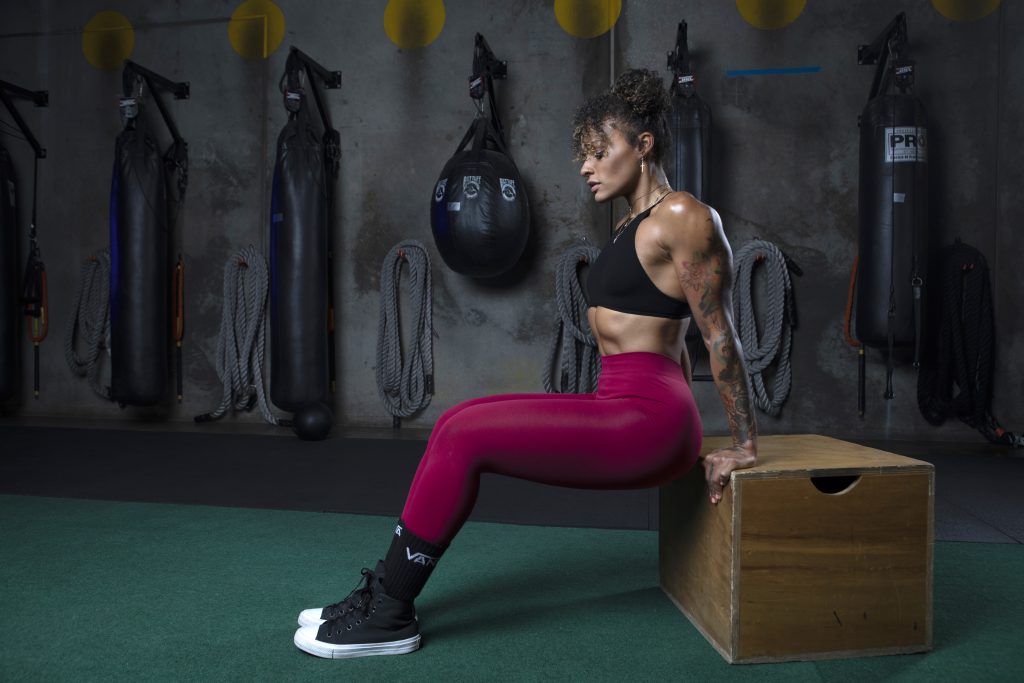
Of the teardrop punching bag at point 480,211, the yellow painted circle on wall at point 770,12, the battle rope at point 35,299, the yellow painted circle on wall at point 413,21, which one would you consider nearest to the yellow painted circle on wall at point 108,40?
the battle rope at point 35,299

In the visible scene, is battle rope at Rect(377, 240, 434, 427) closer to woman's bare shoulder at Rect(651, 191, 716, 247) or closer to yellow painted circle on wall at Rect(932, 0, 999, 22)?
yellow painted circle on wall at Rect(932, 0, 999, 22)

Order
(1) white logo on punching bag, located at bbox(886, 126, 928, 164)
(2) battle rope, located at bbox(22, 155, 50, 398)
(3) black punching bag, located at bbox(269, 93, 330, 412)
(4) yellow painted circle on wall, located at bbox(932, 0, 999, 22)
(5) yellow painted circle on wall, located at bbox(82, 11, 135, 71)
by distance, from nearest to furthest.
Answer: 1. (1) white logo on punching bag, located at bbox(886, 126, 928, 164)
2. (4) yellow painted circle on wall, located at bbox(932, 0, 999, 22)
3. (3) black punching bag, located at bbox(269, 93, 330, 412)
4. (2) battle rope, located at bbox(22, 155, 50, 398)
5. (5) yellow painted circle on wall, located at bbox(82, 11, 135, 71)

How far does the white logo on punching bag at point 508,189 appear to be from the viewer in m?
4.14

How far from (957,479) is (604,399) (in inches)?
94.0

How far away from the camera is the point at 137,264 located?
4.71 meters

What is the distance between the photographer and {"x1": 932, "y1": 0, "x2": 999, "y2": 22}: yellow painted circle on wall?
4.30m

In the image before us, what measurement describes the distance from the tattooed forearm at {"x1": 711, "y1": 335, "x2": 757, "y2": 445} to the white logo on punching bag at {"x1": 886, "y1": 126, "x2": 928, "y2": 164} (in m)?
2.88

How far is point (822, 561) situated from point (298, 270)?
350cm

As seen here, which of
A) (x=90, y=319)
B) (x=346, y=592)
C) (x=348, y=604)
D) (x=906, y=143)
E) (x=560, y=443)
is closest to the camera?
(x=560, y=443)

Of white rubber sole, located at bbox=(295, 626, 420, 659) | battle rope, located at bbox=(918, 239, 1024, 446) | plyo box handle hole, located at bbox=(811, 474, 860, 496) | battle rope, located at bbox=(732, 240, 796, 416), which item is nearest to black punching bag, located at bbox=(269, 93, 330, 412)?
battle rope, located at bbox=(732, 240, 796, 416)

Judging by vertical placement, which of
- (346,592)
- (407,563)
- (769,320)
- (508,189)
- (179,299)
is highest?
(508,189)

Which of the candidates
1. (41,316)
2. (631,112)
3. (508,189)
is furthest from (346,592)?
(41,316)

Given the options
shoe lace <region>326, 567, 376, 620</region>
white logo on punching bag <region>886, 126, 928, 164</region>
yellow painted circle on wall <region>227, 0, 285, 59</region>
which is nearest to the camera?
shoe lace <region>326, 567, 376, 620</region>

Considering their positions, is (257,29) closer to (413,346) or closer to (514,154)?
(514,154)
